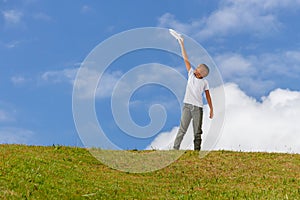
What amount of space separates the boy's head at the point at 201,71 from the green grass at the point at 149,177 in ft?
11.0

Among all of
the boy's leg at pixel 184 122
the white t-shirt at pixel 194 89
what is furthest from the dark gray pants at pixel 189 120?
the white t-shirt at pixel 194 89

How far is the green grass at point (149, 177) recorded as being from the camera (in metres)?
14.0

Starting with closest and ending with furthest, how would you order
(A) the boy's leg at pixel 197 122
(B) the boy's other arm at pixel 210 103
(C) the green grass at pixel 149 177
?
(C) the green grass at pixel 149 177, (B) the boy's other arm at pixel 210 103, (A) the boy's leg at pixel 197 122

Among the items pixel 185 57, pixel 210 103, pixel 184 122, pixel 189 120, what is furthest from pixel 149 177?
pixel 185 57

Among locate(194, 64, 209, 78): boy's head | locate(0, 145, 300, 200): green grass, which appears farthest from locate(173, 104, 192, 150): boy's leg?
locate(194, 64, 209, 78): boy's head

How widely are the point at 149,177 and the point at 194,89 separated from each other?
451 cm

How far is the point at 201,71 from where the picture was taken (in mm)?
20844

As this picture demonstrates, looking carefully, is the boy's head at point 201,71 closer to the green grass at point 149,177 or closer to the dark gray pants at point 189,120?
the dark gray pants at point 189,120

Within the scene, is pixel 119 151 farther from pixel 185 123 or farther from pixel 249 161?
pixel 249 161

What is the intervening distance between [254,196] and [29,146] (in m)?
10.7

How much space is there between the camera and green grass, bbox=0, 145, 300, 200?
14016 millimetres

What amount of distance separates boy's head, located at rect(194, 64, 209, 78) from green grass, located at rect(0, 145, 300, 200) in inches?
132

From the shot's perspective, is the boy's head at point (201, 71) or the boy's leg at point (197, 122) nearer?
the boy's head at point (201, 71)

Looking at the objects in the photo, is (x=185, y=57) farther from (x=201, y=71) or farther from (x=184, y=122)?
(x=184, y=122)
